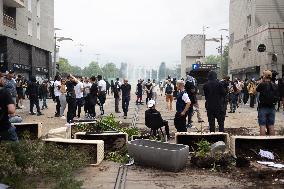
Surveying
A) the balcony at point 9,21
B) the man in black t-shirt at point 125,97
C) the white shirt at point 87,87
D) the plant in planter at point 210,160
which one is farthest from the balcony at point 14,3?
the plant in planter at point 210,160

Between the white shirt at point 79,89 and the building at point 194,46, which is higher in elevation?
the building at point 194,46

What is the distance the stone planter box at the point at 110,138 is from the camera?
10.4 meters

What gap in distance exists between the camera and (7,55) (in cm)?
3419

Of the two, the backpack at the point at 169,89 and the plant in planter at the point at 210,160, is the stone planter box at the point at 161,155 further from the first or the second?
the backpack at the point at 169,89

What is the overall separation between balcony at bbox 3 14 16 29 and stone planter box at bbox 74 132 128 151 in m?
26.6

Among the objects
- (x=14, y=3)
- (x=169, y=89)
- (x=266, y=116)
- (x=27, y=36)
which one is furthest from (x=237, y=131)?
(x=27, y=36)

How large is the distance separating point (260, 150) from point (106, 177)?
3.60m

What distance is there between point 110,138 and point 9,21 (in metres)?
28.5

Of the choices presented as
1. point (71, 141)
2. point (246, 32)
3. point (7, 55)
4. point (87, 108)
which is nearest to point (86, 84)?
point (87, 108)

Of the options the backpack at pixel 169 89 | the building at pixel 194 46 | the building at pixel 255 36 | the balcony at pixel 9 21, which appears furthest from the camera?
the building at pixel 194 46

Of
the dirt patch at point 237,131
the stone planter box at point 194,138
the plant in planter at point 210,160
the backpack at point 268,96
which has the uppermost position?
the backpack at point 268,96

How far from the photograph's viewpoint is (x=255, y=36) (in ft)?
145

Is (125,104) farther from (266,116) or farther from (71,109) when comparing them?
(266,116)

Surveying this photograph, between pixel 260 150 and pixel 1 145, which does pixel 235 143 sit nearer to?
pixel 260 150
